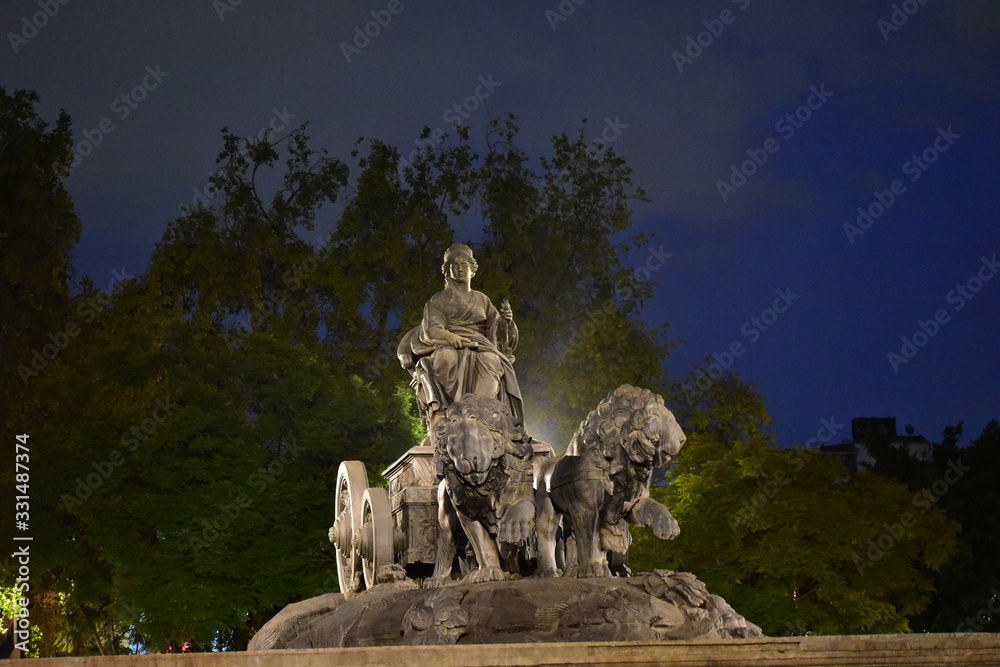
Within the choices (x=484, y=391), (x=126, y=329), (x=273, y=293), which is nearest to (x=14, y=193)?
(x=126, y=329)

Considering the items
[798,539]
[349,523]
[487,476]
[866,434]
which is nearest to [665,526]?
[487,476]

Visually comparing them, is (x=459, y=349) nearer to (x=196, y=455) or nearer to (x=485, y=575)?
(x=485, y=575)

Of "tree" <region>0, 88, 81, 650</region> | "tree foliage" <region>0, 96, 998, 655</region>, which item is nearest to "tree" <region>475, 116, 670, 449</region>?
"tree foliage" <region>0, 96, 998, 655</region>

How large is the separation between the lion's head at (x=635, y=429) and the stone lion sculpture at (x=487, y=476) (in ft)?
1.91

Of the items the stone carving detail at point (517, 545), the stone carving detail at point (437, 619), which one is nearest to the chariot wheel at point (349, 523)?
the stone carving detail at point (517, 545)

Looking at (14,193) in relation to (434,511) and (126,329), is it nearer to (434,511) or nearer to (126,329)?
(126,329)

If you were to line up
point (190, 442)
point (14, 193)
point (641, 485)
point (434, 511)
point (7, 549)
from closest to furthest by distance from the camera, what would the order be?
point (641, 485) → point (434, 511) → point (7, 549) → point (190, 442) → point (14, 193)

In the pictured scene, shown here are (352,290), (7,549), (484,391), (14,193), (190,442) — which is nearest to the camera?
(484,391)

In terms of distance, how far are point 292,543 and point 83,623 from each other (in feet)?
15.5

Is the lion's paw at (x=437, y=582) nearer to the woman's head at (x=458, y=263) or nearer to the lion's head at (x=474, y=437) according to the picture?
the lion's head at (x=474, y=437)

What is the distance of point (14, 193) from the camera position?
89.5ft

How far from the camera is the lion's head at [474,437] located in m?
9.93

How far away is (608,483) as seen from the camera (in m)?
10.0

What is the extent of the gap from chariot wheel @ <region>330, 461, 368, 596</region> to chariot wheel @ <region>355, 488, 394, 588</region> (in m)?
0.25
